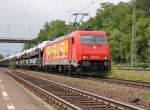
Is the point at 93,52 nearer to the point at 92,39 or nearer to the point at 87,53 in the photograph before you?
the point at 87,53

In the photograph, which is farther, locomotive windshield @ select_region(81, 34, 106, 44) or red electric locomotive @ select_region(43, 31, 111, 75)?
locomotive windshield @ select_region(81, 34, 106, 44)

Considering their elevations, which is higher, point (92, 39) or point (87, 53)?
point (92, 39)

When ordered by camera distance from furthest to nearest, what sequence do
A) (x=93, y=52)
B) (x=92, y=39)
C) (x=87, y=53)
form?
(x=92, y=39) → (x=93, y=52) → (x=87, y=53)

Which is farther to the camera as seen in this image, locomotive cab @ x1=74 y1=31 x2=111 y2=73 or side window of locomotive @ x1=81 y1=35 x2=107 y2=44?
side window of locomotive @ x1=81 y1=35 x2=107 y2=44

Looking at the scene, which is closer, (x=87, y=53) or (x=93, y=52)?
(x=87, y=53)

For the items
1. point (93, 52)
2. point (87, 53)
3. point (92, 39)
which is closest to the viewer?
point (87, 53)

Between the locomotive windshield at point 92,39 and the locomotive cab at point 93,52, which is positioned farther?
the locomotive windshield at point 92,39

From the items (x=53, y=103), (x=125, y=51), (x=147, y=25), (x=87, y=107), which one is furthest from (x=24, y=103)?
(x=147, y=25)

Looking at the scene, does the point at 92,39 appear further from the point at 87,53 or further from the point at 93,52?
the point at 87,53

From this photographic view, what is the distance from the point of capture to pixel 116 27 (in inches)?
4572

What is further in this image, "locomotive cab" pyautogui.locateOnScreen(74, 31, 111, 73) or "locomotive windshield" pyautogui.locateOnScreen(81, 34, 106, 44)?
"locomotive windshield" pyautogui.locateOnScreen(81, 34, 106, 44)

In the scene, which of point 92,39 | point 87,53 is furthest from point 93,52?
point 92,39

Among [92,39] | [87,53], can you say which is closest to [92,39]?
[92,39]

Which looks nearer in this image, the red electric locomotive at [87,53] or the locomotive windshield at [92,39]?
the red electric locomotive at [87,53]
